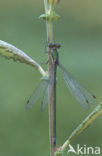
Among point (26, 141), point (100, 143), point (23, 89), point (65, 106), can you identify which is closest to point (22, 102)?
point (23, 89)

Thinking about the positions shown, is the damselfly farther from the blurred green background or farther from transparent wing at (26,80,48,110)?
the blurred green background

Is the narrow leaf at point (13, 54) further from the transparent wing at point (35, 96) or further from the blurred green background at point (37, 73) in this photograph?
the blurred green background at point (37, 73)

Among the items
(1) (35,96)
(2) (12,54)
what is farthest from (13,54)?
(1) (35,96)

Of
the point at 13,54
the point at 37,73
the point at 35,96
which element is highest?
the point at 37,73

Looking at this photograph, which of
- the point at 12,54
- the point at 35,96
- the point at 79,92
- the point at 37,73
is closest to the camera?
the point at 12,54

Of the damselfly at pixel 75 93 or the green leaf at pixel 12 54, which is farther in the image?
the damselfly at pixel 75 93

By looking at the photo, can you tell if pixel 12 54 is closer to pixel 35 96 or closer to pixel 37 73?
pixel 35 96

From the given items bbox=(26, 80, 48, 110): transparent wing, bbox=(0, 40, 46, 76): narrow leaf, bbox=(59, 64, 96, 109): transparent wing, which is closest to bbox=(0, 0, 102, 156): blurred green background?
bbox=(59, 64, 96, 109): transparent wing

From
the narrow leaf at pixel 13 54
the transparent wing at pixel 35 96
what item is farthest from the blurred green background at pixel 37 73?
the narrow leaf at pixel 13 54
